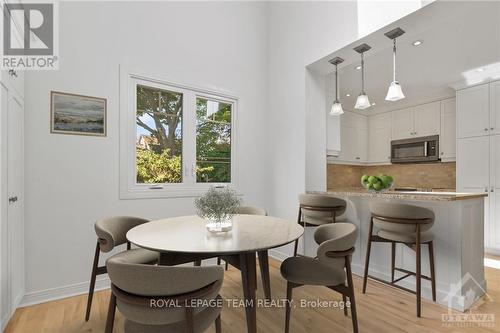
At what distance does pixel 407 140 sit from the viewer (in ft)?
16.1

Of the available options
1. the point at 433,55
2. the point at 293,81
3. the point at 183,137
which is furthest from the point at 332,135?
the point at 183,137

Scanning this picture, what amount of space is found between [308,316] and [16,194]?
8.05 feet

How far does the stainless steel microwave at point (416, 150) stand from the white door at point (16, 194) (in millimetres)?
5555

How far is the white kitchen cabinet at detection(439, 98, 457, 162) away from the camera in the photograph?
433 cm

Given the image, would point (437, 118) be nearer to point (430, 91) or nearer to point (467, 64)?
point (430, 91)

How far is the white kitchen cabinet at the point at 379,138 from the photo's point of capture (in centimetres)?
528

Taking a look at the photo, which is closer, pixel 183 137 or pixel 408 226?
pixel 408 226

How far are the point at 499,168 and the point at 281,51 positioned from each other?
345 centimetres

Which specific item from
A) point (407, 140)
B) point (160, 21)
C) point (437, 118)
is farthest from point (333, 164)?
point (160, 21)

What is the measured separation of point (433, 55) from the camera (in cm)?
319

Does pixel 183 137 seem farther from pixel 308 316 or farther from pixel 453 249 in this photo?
pixel 453 249

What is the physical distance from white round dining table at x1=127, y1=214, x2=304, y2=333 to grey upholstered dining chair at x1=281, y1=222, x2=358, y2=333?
218 millimetres

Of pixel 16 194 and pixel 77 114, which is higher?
pixel 77 114

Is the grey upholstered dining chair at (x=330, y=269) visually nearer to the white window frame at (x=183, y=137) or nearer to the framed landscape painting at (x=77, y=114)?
the white window frame at (x=183, y=137)
